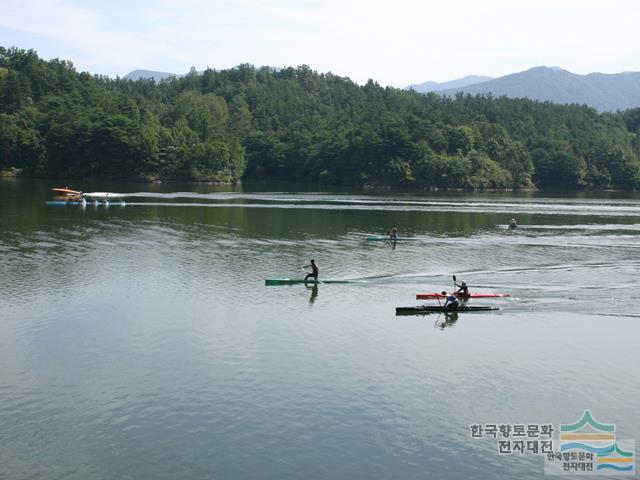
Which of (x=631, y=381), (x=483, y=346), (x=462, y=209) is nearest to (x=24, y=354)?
(x=483, y=346)

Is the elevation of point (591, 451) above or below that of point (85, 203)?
below

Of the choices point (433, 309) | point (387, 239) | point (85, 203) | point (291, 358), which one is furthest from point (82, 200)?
point (291, 358)

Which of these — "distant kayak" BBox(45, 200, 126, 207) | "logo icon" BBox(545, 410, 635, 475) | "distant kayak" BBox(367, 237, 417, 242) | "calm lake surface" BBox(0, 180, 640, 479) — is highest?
"distant kayak" BBox(45, 200, 126, 207)

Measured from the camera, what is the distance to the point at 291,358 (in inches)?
1394

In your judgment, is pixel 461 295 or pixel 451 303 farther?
pixel 461 295

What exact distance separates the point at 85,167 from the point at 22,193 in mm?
61532

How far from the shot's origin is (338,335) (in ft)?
131

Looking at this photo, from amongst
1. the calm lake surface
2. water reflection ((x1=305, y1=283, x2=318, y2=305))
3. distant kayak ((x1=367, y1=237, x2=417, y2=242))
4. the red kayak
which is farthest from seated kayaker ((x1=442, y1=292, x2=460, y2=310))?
distant kayak ((x1=367, y1=237, x2=417, y2=242))

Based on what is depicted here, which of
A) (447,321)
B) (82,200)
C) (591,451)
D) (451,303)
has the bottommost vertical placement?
→ (591,451)

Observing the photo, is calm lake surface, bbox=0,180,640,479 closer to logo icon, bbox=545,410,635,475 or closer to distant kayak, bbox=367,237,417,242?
logo icon, bbox=545,410,635,475

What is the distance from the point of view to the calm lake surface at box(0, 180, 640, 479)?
82.7 ft

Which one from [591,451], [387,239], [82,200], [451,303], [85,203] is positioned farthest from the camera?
[82,200]

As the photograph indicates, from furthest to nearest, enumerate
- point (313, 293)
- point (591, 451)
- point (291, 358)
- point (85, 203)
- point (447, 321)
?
point (85, 203)
point (313, 293)
point (447, 321)
point (291, 358)
point (591, 451)

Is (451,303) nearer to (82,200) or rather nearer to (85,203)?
(85,203)
